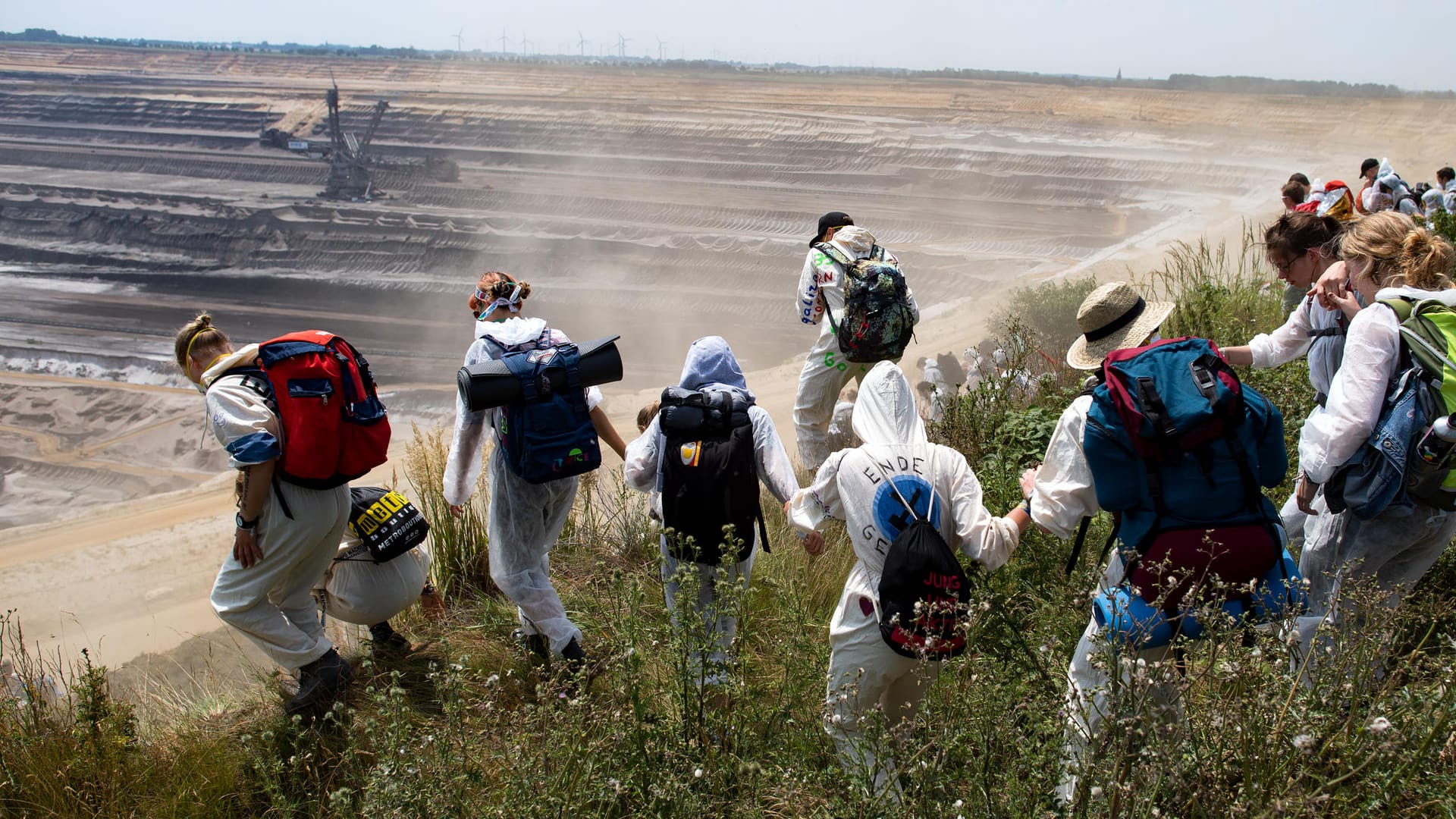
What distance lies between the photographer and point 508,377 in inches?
148

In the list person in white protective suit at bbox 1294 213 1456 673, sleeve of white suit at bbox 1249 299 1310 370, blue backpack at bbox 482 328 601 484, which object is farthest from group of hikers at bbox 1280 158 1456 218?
blue backpack at bbox 482 328 601 484

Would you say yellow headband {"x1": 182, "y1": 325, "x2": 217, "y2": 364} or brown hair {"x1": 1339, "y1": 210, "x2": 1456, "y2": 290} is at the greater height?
brown hair {"x1": 1339, "y1": 210, "x2": 1456, "y2": 290}

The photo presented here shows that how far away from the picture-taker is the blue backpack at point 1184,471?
2441mm

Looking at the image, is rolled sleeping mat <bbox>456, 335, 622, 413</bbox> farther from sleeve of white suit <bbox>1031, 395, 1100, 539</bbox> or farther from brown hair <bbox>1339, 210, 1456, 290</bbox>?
brown hair <bbox>1339, 210, 1456, 290</bbox>

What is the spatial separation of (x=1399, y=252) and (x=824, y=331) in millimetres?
3307

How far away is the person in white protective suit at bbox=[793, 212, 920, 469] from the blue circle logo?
2.69m

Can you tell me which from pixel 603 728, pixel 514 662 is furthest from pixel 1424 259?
pixel 514 662

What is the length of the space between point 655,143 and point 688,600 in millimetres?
34749

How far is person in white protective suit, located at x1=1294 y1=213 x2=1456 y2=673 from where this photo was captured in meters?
2.76

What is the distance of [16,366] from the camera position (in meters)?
17.6

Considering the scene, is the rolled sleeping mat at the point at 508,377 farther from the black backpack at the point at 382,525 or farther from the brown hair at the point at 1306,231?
the brown hair at the point at 1306,231

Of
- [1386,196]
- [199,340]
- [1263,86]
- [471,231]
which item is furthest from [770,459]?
[1263,86]

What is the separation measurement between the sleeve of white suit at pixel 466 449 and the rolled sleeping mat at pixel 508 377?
0.15 metres

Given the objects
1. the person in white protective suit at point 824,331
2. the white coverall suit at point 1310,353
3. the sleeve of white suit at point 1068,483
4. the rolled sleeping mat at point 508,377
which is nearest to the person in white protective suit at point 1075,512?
the sleeve of white suit at point 1068,483
